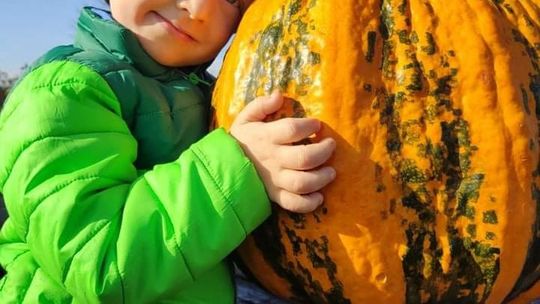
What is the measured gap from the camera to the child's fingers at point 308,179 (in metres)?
1.44

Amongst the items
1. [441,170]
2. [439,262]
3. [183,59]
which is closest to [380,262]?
[439,262]

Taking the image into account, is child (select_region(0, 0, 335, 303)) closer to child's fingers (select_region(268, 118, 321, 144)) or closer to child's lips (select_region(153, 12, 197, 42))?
child's fingers (select_region(268, 118, 321, 144))

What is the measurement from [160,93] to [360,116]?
522 millimetres

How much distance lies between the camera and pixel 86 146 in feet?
4.98

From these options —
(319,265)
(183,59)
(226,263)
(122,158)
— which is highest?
(183,59)

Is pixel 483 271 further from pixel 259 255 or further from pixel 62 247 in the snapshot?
pixel 62 247

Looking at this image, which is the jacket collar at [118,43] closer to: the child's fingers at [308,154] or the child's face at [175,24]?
the child's face at [175,24]

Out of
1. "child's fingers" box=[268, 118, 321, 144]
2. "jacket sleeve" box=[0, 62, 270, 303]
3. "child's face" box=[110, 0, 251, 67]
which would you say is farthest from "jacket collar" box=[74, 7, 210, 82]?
"child's fingers" box=[268, 118, 321, 144]

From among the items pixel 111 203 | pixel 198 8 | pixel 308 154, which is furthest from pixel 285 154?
pixel 198 8

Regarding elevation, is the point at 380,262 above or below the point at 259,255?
above

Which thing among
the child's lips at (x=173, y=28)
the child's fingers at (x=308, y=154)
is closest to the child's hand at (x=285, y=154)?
the child's fingers at (x=308, y=154)

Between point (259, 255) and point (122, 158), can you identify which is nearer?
point (122, 158)

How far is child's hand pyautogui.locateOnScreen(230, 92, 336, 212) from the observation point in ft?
4.74

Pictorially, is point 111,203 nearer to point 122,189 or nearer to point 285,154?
point 122,189
